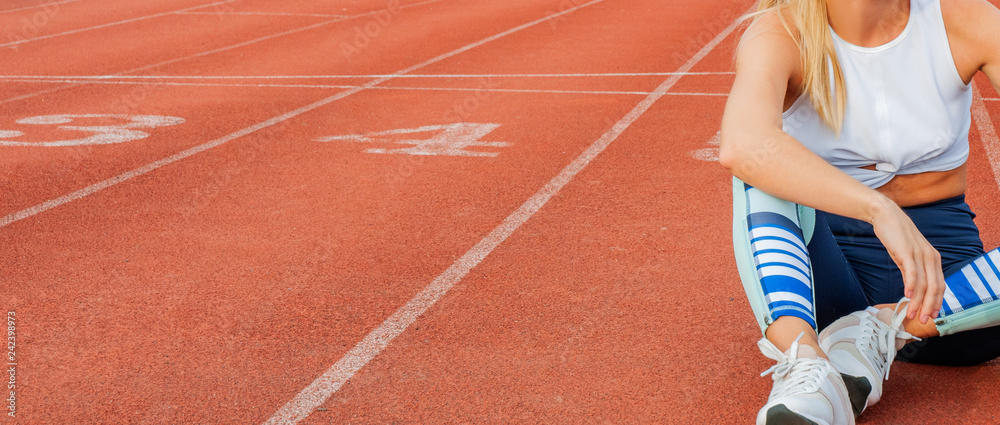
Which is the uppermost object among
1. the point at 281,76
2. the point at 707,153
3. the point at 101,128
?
the point at 101,128

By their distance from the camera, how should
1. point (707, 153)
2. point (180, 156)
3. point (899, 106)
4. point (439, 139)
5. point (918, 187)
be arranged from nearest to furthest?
point (899, 106) → point (918, 187) → point (707, 153) → point (180, 156) → point (439, 139)

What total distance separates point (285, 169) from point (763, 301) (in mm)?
4540

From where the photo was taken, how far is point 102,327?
401 centimetres

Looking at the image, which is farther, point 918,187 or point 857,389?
point 918,187

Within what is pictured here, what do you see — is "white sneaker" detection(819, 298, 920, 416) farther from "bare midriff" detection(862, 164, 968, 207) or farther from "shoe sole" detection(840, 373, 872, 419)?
"bare midriff" detection(862, 164, 968, 207)

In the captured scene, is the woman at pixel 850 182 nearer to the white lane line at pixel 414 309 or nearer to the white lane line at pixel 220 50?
the white lane line at pixel 414 309

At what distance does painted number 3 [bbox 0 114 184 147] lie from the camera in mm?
7520

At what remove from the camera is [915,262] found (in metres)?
2.31

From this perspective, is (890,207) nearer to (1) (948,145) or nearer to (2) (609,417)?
(1) (948,145)

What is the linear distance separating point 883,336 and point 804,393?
1.61 feet

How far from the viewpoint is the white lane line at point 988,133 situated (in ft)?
20.1

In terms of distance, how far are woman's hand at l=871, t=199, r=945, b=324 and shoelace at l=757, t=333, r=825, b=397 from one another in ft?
0.95

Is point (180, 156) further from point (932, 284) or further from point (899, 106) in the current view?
point (932, 284)

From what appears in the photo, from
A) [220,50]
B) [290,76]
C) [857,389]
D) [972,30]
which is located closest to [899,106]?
[972,30]
